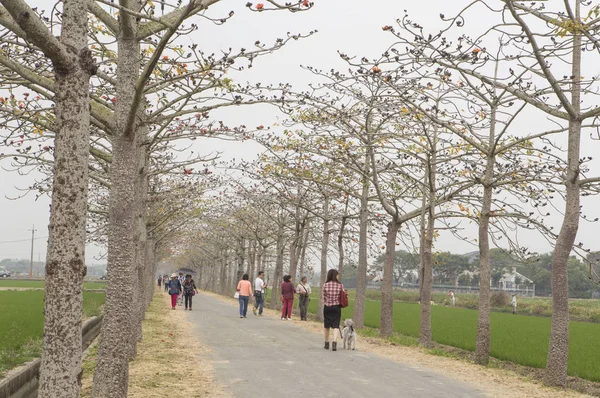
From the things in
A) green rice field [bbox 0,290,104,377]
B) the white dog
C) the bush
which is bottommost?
the bush

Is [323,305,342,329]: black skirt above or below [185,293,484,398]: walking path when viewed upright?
above

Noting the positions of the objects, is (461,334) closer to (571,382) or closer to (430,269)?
(430,269)

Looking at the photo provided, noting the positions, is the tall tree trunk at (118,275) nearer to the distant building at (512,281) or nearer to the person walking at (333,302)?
the person walking at (333,302)

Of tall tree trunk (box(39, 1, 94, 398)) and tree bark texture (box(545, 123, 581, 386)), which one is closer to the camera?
tall tree trunk (box(39, 1, 94, 398))

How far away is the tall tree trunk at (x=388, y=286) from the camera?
767 inches

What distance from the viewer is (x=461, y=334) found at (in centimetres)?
2302

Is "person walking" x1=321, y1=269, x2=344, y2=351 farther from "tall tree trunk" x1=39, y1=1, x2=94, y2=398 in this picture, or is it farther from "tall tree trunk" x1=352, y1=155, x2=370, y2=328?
"tall tree trunk" x1=39, y1=1, x2=94, y2=398

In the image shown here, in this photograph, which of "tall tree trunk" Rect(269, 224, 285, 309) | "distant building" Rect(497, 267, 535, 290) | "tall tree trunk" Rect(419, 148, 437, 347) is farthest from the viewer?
"distant building" Rect(497, 267, 535, 290)

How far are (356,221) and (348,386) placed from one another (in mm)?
18212

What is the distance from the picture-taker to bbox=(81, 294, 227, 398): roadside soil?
8.96 metres

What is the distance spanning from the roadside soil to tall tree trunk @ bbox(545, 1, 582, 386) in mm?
6115

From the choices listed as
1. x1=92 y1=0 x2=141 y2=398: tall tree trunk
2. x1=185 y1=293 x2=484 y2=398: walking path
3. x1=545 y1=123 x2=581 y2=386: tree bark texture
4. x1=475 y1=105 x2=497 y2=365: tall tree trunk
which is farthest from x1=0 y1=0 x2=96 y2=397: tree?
x1=475 y1=105 x2=497 y2=365: tall tree trunk

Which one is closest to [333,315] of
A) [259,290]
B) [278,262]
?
[259,290]

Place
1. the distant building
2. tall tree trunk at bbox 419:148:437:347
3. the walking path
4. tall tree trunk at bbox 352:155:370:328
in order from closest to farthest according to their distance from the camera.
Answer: the walking path
tall tree trunk at bbox 419:148:437:347
tall tree trunk at bbox 352:155:370:328
the distant building
